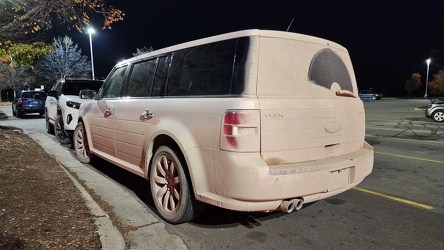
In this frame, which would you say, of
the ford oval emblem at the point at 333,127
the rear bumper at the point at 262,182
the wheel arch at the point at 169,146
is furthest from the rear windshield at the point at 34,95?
the ford oval emblem at the point at 333,127

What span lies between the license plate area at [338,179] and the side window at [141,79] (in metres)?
2.35

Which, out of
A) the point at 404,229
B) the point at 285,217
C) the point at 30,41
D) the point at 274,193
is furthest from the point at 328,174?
the point at 30,41

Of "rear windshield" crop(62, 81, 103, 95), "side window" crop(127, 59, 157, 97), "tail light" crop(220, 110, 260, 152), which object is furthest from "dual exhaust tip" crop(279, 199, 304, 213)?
"rear windshield" crop(62, 81, 103, 95)

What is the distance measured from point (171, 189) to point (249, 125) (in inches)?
51.7

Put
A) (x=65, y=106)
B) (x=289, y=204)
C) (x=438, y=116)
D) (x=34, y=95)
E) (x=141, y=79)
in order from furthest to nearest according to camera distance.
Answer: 1. (x=34, y=95)
2. (x=438, y=116)
3. (x=65, y=106)
4. (x=141, y=79)
5. (x=289, y=204)

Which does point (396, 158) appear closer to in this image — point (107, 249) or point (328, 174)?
point (328, 174)

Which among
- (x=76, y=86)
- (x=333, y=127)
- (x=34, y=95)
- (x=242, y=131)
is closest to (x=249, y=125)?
(x=242, y=131)

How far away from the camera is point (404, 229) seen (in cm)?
330

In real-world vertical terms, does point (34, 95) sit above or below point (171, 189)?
above

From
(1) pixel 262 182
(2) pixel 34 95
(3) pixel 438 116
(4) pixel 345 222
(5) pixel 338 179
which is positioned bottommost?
(3) pixel 438 116

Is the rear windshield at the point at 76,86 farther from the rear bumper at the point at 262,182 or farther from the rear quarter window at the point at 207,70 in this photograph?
the rear bumper at the point at 262,182

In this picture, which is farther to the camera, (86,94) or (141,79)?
(86,94)

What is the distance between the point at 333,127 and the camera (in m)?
3.21

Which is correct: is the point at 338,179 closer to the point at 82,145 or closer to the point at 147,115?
the point at 147,115
